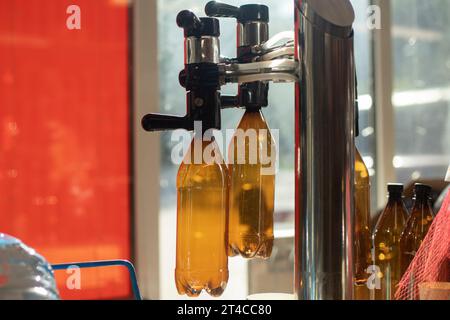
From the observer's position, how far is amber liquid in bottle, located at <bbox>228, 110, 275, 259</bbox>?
758mm

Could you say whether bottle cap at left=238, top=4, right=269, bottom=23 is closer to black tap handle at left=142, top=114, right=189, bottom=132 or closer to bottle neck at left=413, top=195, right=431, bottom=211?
black tap handle at left=142, top=114, right=189, bottom=132

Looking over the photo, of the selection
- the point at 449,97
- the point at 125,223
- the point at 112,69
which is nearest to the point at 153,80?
the point at 112,69

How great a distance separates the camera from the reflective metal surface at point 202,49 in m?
0.71

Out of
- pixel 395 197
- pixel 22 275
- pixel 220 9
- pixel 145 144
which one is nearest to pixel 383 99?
pixel 145 144

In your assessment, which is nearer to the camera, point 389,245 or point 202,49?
point 202,49

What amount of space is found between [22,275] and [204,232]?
273 millimetres

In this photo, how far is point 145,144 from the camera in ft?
10.9

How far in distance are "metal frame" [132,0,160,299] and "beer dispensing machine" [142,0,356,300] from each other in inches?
101

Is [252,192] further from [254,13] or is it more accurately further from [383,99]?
[383,99]

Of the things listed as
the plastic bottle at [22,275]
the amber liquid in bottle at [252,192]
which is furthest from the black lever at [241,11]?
the plastic bottle at [22,275]

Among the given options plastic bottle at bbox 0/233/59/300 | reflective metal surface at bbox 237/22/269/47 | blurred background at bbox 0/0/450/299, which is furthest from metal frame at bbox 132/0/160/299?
plastic bottle at bbox 0/233/59/300

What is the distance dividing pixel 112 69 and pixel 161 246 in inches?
37.8

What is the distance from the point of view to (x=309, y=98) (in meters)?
0.67

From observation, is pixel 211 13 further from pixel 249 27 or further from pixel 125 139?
pixel 125 139
